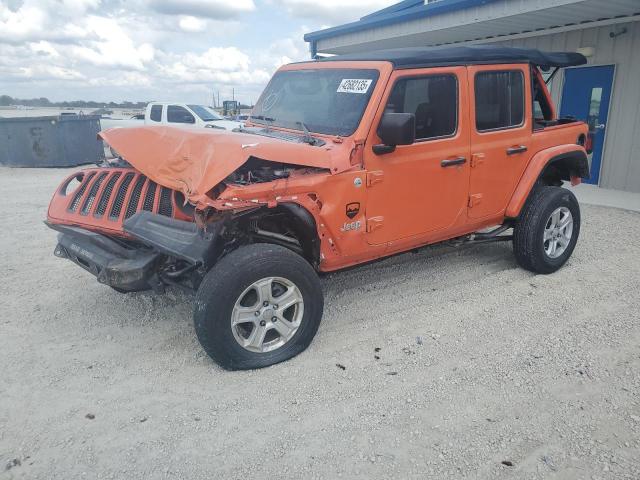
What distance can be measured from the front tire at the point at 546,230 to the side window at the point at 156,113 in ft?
38.8

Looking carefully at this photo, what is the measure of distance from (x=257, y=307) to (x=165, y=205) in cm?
99

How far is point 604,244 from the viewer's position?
5.89 meters

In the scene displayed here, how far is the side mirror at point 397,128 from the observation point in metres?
3.36

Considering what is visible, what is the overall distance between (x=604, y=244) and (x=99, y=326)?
216 inches

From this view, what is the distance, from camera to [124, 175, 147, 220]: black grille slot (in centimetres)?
349

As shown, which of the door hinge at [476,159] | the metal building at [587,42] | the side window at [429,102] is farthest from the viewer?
the metal building at [587,42]

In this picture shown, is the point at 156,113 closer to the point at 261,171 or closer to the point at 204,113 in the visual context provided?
the point at 204,113

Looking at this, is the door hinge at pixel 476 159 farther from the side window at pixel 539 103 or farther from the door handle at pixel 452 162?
the side window at pixel 539 103

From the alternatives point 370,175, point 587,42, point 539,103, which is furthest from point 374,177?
point 587,42

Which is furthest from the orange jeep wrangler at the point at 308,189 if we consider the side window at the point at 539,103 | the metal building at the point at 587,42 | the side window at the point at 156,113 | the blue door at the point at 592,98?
the side window at the point at 156,113

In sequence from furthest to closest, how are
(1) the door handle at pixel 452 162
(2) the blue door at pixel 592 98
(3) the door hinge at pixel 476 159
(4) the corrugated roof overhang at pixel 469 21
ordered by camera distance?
(2) the blue door at pixel 592 98, (4) the corrugated roof overhang at pixel 469 21, (3) the door hinge at pixel 476 159, (1) the door handle at pixel 452 162

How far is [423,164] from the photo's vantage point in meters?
3.89

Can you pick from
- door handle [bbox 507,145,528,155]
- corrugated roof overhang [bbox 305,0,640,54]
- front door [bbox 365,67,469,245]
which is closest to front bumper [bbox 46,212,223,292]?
front door [bbox 365,67,469,245]

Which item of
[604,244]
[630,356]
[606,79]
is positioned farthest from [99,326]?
[606,79]
